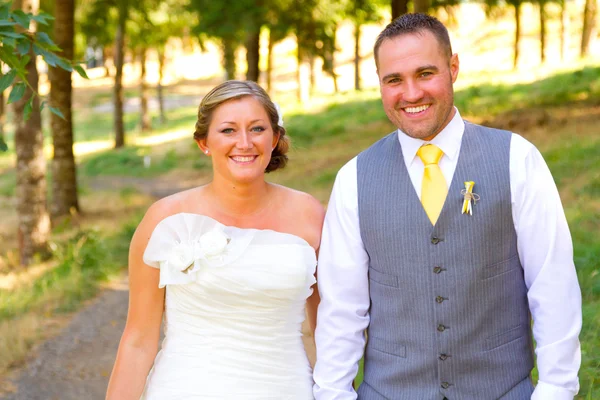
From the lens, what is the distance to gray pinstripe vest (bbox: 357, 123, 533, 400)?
2.77m

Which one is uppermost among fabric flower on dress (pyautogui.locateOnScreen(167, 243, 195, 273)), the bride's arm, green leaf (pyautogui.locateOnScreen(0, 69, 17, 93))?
green leaf (pyautogui.locateOnScreen(0, 69, 17, 93))

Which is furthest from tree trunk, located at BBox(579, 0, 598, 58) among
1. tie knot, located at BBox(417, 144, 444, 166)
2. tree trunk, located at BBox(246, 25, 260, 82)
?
tie knot, located at BBox(417, 144, 444, 166)

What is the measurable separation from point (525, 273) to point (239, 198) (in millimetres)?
1369

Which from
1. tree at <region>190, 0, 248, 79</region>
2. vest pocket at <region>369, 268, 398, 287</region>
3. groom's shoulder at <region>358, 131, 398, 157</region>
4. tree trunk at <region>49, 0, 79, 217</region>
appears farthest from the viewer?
tree at <region>190, 0, 248, 79</region>

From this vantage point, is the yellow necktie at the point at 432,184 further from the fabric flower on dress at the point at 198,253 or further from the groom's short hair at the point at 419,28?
the fabric flower on dress at the point at 198,253

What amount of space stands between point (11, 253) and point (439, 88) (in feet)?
30.7

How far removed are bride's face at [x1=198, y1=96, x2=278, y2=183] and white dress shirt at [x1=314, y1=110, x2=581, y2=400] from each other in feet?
1.63

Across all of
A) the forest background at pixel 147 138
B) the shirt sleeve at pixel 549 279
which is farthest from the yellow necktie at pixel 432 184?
the forest background at pixel 147 138

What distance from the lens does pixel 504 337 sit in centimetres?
282

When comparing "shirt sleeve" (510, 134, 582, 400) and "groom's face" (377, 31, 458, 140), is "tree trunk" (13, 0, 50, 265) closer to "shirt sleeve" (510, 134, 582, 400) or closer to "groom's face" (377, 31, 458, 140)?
"groom's face" (377, 31, 458, 140)

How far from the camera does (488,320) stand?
279cm

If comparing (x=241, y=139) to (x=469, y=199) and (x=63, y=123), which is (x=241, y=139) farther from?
(x=63, y=123)

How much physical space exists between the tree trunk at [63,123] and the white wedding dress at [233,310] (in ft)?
26.8

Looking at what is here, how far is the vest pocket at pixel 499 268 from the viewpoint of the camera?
277 cm
